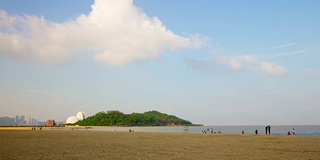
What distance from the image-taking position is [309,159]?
16.1m

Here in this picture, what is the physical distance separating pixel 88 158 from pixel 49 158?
7.49ft

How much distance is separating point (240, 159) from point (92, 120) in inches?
7335

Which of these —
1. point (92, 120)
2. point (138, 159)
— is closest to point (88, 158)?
point (138, 159)

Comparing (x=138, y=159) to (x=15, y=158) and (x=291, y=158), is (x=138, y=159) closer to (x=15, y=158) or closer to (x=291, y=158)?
(x=15, y=158)

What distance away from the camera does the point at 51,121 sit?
174 meters

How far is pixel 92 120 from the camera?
194 meters

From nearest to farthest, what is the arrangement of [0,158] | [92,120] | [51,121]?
1. [0,158]
2. [51,121]
3. [92,120]

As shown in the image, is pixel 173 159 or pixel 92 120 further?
pixel 92 120

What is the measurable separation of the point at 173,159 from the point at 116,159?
11.1ft

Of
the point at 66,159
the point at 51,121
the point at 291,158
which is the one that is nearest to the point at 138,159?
the point at 66,159

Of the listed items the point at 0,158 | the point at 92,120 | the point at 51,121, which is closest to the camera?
the point at 0,158

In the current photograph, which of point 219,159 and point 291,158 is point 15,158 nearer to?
point 219,159

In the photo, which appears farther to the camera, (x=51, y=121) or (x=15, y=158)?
(x=51, y=121)

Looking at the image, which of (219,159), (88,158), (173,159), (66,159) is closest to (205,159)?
(219,159)
